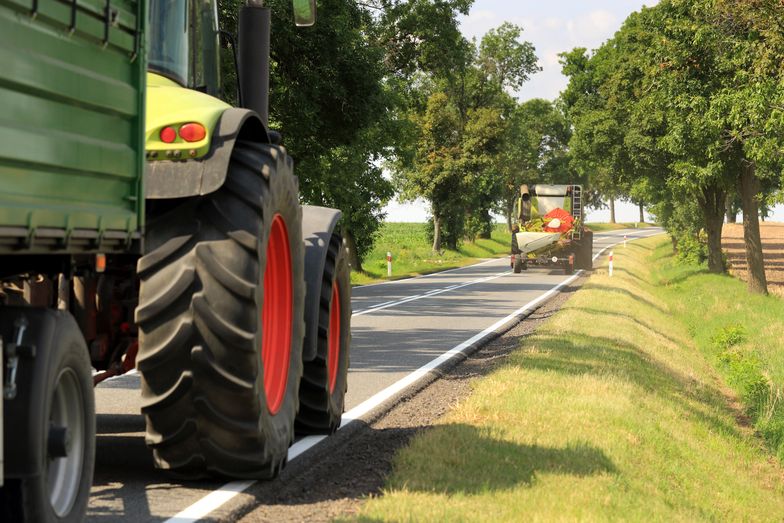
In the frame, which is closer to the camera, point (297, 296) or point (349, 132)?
point (297, 296)

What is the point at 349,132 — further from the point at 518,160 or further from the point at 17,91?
the point at 518,160

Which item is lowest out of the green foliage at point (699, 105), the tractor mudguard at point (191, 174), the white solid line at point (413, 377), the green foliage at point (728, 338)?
the green foliage at point (728, 338)

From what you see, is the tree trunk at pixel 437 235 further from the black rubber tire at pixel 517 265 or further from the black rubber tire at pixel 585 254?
the black rubber tire at pixel 517 265

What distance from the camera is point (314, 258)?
24.3 ft

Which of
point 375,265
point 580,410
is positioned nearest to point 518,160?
point 375,265

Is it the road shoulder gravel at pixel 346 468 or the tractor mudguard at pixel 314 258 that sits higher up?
the tractor mudguard at pixel 314 258

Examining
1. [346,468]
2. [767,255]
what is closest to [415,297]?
[346,468]

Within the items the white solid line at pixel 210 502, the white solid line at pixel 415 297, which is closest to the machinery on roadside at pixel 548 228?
the white solid line at pixel 415 297

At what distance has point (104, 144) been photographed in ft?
14.8

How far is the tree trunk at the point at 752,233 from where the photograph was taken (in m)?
33.0

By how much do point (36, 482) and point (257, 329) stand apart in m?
1.59

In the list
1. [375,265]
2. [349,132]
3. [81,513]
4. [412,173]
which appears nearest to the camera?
[81,513]

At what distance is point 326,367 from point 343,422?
134 centimetres

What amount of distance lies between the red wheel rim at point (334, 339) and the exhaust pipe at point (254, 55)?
55.8 inches
